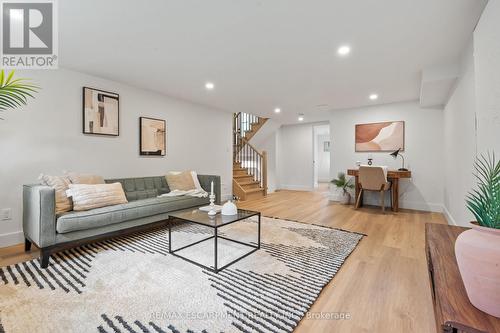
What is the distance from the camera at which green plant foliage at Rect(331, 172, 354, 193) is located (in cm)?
503

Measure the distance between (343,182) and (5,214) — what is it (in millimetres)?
5457

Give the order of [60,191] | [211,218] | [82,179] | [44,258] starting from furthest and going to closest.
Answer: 1. [82,179]
2. [60,191]
3. [211,218]
4. [44,258]

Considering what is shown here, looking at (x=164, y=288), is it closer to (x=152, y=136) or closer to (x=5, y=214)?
(x=5, y=214)

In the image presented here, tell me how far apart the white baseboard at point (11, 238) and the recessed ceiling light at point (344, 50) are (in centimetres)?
420

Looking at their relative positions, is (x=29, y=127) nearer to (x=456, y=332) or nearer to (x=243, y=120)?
(x=456, y=332)

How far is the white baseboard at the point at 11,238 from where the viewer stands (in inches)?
98.8

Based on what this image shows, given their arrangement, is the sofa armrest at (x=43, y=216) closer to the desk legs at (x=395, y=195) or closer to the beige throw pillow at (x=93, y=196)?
the beige throw pillow at (x=93, y=196)

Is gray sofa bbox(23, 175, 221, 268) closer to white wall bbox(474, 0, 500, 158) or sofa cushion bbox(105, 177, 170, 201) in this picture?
sofa cushion bbox(105, 177, 170, 201)

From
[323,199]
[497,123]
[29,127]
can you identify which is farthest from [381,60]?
[29,127]

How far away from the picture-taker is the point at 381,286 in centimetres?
177

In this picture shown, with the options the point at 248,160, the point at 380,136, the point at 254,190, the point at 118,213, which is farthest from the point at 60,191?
the point at 380,136

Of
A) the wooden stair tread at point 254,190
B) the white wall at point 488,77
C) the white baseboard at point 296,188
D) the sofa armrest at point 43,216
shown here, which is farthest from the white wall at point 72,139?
the white wall at point 488,77

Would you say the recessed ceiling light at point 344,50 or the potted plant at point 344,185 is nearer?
the recessed ceiling light at point 344,50

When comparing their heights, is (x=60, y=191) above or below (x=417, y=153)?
below
